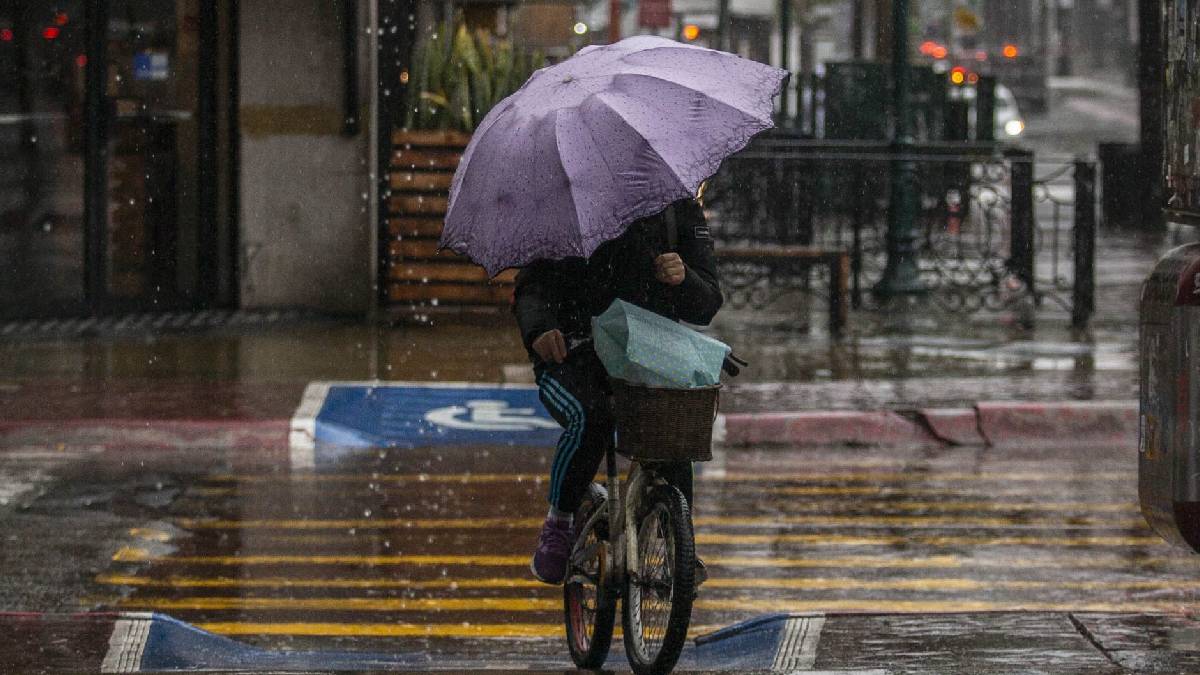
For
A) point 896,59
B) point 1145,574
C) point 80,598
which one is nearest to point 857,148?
point 896,59

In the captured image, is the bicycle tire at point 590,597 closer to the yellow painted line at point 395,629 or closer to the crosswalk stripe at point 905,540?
the yellow painted line at point 395,629

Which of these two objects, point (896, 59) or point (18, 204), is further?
point (896, 59)

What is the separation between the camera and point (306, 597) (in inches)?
294

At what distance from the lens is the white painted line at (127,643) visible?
6031 millimetres

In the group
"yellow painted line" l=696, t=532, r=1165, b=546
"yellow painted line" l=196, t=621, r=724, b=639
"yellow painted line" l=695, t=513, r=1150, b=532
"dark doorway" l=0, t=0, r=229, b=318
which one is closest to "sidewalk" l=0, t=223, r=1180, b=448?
"dark doorway" l=0, t=0, r=229, b=318

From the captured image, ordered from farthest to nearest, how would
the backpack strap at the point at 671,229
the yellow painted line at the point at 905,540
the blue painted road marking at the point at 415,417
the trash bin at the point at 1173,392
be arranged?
the blue painted road marking at the point at 415,417 < the yellow painted line at the point at 905,540 < the backpack strap at the point at 671,229 < the trash bin at the point at 1173,392

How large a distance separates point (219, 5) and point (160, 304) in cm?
229

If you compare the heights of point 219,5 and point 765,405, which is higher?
point 219,5

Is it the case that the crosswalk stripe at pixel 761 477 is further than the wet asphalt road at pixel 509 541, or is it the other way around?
the crosswalk stripe at pixel 761 477

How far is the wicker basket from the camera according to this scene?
17.3ft

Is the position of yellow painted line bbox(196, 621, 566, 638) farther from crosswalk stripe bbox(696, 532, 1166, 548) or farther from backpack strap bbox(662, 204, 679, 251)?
backpack strap bbox(662, 204, 679, 251)

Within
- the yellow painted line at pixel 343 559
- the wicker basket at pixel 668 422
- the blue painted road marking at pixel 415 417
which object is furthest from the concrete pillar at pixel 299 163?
the wicker basket at pixel 668 422

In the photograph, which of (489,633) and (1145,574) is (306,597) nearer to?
(489,633)

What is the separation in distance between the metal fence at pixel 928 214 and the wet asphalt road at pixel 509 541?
16.1ft
